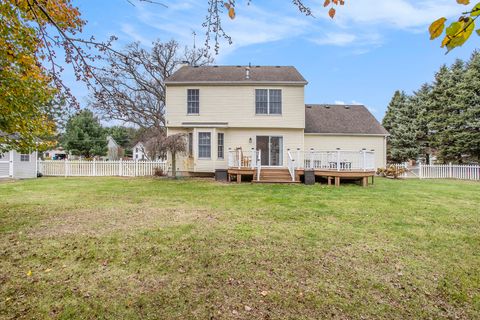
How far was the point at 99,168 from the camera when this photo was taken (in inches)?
738

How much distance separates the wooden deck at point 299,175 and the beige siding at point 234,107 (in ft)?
10.5

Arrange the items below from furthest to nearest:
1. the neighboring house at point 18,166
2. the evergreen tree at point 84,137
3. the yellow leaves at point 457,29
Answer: the evergreen tree at point 84,137 < the neighboring house at point 18,166 < the yellow leaves at point 457,29

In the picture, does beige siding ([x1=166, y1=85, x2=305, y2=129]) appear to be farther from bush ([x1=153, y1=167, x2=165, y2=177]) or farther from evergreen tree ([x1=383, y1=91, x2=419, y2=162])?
evergreen tree ([x1=383, y1=91, x2=419, y2=162])

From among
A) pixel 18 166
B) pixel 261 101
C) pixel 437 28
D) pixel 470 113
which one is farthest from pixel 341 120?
pixel 18 166

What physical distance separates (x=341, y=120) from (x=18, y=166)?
2122 centimetres

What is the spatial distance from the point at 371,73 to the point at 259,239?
10.1 meters

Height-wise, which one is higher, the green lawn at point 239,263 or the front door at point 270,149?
the front door at point 270,149

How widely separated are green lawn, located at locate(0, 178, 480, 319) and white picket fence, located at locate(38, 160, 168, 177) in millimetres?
10901

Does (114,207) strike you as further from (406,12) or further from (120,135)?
(120,135)

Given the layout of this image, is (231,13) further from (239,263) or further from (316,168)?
(316,168)

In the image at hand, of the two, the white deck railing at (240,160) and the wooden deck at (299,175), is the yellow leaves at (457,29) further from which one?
the white deck railing at (240,160)

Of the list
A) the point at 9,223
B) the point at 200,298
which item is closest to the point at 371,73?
the point at 200,298

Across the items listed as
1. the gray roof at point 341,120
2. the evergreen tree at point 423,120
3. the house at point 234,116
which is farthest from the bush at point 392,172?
the evergreen tree at point 423,120

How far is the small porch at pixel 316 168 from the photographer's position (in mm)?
12799
